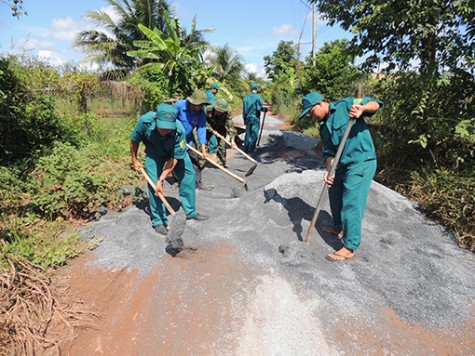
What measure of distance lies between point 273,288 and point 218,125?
3.63m

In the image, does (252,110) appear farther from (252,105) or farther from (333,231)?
(333,231)

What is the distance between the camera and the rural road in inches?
81.0

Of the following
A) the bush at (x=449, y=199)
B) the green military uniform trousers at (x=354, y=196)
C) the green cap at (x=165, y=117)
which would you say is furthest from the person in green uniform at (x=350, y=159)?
the bush at (x=449, y=199)

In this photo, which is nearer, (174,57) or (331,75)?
(174,57)

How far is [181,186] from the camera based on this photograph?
3531mm

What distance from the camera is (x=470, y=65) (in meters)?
3.56

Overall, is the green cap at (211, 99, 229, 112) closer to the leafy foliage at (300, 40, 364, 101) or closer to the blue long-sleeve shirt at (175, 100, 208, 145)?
the blue long-sleeve shirt at (175, 100, 208, 145)

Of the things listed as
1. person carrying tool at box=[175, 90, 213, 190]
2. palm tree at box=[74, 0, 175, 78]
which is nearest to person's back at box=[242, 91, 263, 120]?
person carrying tool at box=[175, 90, 213, 190]

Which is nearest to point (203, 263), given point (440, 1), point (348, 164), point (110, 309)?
point (110, 309)

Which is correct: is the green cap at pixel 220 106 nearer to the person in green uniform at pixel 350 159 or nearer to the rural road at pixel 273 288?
the rural road at pixel 273 288

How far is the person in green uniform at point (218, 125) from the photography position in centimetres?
514

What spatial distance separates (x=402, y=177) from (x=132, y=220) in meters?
4.00

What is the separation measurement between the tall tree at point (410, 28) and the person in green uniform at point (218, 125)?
231cm

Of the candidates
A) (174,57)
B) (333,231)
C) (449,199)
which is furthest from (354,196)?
(174,57)
